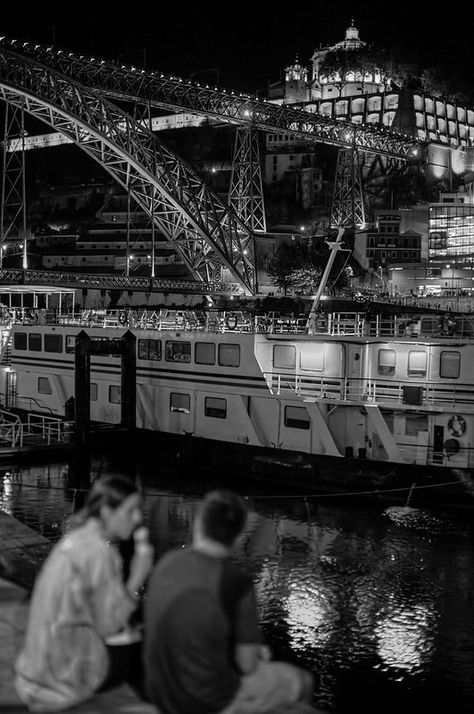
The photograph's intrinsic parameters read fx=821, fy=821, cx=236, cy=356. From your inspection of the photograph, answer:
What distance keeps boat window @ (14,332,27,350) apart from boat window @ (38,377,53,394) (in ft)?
5.60

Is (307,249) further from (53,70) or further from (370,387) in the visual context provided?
(370,387)

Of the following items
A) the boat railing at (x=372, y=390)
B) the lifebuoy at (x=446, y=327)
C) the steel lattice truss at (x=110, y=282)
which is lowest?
the boat railing at (x=372, y=390)

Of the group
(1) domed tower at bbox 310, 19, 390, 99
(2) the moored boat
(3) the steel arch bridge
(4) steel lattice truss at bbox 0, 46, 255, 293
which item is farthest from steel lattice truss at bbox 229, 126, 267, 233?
(1) domed tower at bbox 310, 19, 390, 99

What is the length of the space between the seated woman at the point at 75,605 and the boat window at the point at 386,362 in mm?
20347

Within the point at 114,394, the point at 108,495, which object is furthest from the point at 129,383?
the point at 108,495

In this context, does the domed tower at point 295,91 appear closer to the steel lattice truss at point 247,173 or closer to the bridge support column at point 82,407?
the steel lattice truss at point 247,173

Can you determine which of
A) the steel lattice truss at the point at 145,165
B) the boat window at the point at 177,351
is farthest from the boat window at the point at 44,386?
the steel lattice truss at the point at 145,165

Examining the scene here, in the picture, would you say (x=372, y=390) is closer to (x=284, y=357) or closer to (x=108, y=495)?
(x=284, y=357)

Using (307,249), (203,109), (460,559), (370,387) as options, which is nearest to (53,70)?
(203,109)

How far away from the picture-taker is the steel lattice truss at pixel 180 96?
164ft

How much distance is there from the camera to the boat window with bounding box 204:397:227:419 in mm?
26994

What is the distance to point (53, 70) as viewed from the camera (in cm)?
4884

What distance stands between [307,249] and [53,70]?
4792 centimetres

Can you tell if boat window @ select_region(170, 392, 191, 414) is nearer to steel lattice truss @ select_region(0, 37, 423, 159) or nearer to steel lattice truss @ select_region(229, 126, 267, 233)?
steel lattice truss @ select_region(0, 37, 423, 159)
